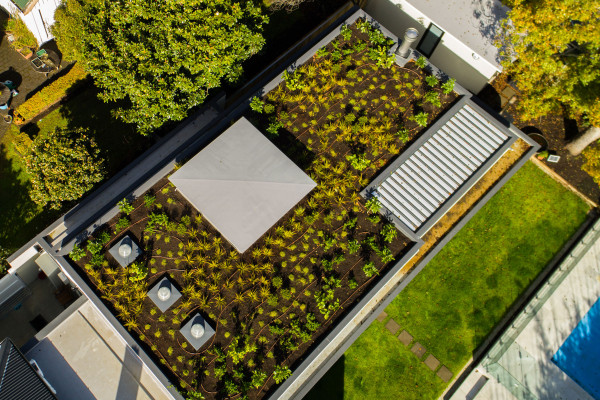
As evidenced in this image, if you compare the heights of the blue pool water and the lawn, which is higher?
the blue pool water

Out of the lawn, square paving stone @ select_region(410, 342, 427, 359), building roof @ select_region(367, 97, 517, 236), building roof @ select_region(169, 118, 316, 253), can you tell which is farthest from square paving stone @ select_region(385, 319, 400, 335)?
the lawn

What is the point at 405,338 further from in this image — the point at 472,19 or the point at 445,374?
the point at 472,19

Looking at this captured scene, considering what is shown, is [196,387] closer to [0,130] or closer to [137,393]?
[137,393]

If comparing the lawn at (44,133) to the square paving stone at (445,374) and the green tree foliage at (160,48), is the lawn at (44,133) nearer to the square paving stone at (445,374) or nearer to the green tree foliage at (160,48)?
the green tree foliage at (160,48)

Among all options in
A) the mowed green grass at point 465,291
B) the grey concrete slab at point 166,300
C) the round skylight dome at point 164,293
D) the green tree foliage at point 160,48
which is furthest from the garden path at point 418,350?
the green tree foliage at point 160,48

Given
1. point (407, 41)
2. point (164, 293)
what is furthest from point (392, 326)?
point (407, 41)

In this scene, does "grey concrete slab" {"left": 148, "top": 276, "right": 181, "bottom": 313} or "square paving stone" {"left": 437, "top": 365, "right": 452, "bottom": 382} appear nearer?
"grey concrete slab" {"left": 148, "top": 276, "right": 181, "bottom": 313}

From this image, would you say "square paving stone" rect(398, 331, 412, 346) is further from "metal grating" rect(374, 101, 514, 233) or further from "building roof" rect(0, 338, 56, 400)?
"building roof" rect(0, 338, 56, 400)
